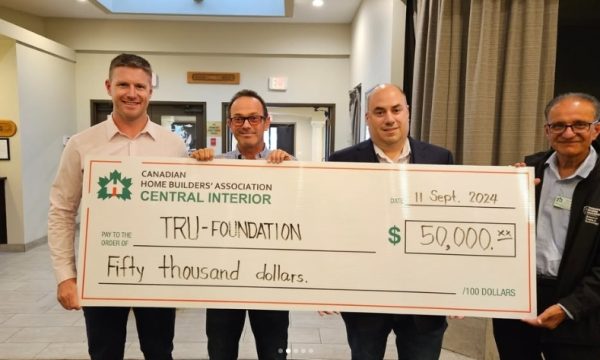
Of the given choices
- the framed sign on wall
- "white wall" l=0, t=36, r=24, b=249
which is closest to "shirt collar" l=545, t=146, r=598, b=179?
"white wall" l=0, t=36, r=24, b=249

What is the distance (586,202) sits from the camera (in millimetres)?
1317

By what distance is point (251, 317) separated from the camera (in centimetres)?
159

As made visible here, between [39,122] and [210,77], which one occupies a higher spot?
[210,77]

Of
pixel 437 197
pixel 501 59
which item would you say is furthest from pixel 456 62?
pixel 437 197

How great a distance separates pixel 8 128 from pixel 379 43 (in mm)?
Answer: 4251

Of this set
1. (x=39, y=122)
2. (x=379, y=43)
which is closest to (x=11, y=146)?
(x=39, y=122)

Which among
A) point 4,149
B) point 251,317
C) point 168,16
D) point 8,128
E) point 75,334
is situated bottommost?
point 75,334

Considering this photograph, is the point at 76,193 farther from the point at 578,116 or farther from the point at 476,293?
the point at 578,116

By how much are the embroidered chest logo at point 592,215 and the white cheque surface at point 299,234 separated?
179 millimetres

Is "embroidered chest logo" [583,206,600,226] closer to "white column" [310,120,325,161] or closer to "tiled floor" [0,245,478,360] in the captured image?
"tiled floor" [0,245,478,360]

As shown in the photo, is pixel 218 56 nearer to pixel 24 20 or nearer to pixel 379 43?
pixel 24 20

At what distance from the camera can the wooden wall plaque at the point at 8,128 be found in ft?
14.5

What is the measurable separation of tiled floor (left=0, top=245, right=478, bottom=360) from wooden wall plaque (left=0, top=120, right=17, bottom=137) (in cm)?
195

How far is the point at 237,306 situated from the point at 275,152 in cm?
59
